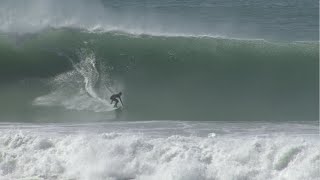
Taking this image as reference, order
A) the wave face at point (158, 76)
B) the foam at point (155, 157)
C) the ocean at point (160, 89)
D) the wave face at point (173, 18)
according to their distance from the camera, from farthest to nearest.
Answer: the wave face at point (173, 18), the wave face at point (158, 76), the ocean at point (160, 89), the foam at point (155, 157)

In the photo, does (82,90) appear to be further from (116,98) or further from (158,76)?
(158,76)

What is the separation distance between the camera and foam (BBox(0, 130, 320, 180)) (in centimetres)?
1227

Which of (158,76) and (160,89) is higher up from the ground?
(158,76)

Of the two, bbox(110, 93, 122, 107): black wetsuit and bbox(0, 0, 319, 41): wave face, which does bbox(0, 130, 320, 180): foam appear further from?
bbox(0, 0, 319, 41): wave face

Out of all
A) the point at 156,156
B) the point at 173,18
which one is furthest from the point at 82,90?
the point at 173,18

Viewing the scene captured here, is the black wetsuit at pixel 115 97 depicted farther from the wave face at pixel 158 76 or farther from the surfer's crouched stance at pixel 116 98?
the wave face at pixel 158 76

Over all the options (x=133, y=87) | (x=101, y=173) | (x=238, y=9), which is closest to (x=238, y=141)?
(x=101, y=173)

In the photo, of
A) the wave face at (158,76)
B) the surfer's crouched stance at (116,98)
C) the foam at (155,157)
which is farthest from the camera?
the wave face at (158,76)

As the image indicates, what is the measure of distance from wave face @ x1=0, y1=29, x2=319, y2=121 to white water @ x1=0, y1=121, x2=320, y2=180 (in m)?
2.23

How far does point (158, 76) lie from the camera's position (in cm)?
1834

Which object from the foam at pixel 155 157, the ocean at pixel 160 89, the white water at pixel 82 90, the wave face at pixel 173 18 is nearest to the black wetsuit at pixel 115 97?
the white water at pixel 82 90

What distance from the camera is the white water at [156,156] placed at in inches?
484

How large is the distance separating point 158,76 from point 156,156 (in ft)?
18.9

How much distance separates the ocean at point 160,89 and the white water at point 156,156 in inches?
1.0
